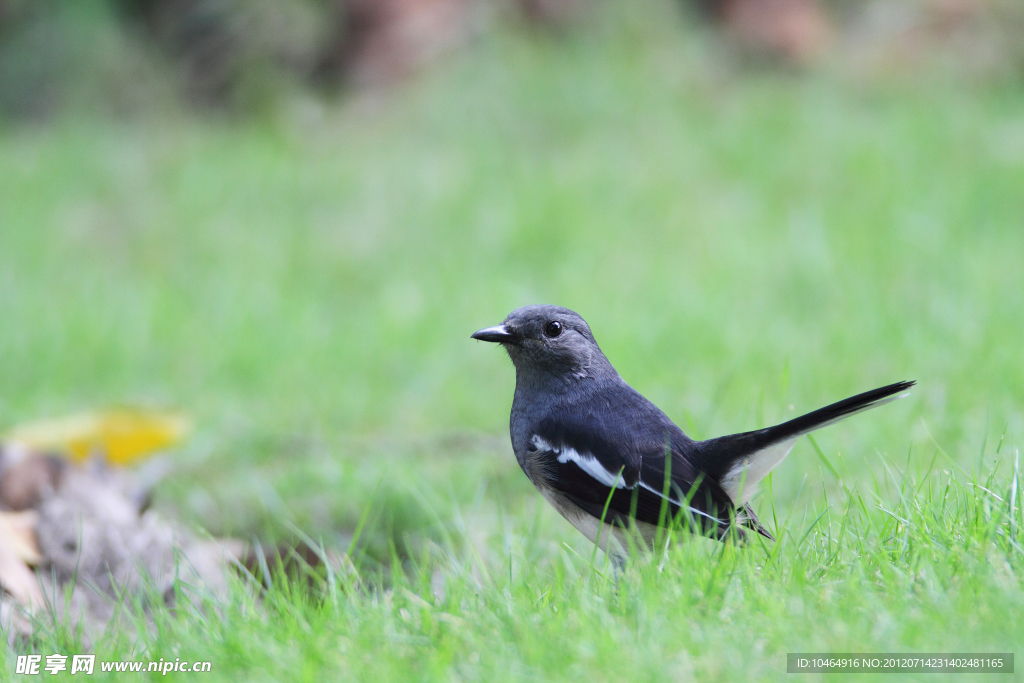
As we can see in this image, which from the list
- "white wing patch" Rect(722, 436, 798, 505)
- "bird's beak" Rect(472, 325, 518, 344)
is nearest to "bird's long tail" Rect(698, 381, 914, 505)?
"white wing patch" Rect(722, 436, 798, 505)

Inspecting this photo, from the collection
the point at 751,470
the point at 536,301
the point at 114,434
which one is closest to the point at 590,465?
the point at 751,470

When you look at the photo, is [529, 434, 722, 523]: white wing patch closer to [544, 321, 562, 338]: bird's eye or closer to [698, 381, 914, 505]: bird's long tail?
[698, 381, 914, 505]: bird's long tail

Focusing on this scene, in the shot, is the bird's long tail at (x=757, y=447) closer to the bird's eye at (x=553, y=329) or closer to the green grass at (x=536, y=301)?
the green grass at (x=536, y=301)

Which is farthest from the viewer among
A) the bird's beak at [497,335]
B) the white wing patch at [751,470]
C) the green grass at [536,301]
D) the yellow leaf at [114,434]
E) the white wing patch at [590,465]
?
the yellow leaf at [114,434]

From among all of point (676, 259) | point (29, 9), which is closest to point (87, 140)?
point (29, 9)

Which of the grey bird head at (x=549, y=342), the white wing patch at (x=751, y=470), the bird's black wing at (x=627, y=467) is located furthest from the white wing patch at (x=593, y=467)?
the grey bird head at (x=549, y=342)

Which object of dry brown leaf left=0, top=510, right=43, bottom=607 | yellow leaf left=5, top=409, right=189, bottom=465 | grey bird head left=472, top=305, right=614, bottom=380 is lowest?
dry brown leaf left=0, top=510, right=43, bottom=607

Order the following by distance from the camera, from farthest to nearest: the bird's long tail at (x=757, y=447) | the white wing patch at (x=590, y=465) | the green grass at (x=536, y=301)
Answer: the white wing patch at (x=590, y=465) < the bird's long tail at (x=757, y=447) < the green grass at (x=536, y=301)

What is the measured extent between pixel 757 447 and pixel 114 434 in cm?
340

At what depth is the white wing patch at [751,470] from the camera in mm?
2543

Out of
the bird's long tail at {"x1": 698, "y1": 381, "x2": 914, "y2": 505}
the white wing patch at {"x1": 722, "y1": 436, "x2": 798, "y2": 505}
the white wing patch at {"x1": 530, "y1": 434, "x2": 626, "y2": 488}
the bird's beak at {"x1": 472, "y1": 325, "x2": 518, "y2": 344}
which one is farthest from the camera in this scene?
the bird's beak at {"x1": 472, "y1": 325, "x2": 518, "y2": 344}

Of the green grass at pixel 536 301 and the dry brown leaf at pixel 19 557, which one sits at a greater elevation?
the green grass at pixel 536 301

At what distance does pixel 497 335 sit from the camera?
2951 millimetres

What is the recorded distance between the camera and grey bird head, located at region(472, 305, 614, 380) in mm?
3018
